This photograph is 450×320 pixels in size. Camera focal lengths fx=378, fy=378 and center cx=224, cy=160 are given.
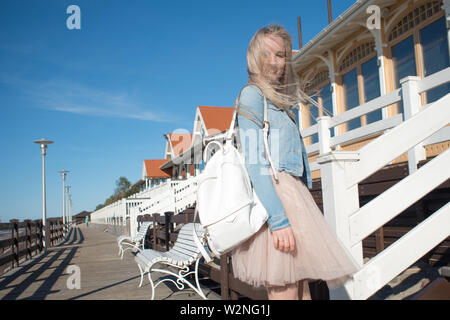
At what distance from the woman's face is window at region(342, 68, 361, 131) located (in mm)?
7998

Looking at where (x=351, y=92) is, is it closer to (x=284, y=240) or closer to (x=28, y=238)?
(x=284, y=240)

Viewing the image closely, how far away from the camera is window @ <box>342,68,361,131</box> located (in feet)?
31.6

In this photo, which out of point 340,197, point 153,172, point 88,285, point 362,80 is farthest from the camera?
point 153,172

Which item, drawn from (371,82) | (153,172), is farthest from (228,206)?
(153,172)

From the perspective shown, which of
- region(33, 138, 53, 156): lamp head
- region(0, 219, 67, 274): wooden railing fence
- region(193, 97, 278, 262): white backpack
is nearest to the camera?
region(193, 97, 278, 262): white backpack

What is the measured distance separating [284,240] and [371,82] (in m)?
8.44

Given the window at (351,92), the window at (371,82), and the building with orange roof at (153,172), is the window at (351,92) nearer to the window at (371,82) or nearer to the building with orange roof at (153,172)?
the window at (371,82)

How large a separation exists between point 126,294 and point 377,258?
13.2 ft

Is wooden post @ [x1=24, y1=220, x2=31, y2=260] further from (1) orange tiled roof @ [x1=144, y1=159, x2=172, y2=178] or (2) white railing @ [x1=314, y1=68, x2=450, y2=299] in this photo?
(1) orange tiled roof @ [x1=144, y1=159, x2=172, y2=178]

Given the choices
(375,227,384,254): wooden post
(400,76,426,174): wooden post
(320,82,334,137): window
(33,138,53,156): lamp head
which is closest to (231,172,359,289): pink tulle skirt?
(375,227,384,254): wooden post

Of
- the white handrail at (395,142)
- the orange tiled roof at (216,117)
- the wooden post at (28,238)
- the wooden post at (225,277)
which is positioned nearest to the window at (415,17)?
the white handrail at (395,142)

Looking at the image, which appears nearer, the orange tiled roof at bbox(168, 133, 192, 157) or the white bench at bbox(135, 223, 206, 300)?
the white bench at bbox(135, 223, 206, 300)

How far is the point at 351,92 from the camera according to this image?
988 centimetres

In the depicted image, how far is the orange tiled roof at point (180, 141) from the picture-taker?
27897mm
